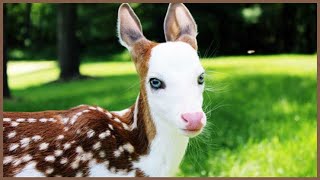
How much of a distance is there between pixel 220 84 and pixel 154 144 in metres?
0.58

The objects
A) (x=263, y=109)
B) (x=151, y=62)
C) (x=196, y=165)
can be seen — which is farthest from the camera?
(x=263, y=109)

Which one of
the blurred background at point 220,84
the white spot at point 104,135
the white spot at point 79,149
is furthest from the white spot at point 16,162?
the blurred background at point 220,84

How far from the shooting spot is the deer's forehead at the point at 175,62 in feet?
8.84

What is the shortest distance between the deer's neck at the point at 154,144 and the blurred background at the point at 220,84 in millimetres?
131

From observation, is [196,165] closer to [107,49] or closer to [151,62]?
[151,62]

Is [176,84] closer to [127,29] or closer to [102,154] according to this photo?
[127,29]

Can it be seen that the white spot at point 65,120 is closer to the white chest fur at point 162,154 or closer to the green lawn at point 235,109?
the white chest fur at point 162,154

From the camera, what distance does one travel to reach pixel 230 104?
635 centimetres

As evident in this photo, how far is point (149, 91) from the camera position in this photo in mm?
2744

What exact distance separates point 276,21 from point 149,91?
7.93 meters

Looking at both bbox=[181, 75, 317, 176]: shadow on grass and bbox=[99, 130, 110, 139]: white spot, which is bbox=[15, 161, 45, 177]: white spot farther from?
bbox=[181, 75, 317, 176]: shadow on grass

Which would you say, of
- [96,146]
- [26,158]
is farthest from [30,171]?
[96,146]

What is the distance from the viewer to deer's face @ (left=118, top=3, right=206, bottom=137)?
2637 millimetres

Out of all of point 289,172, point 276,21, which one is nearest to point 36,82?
point 289,172
